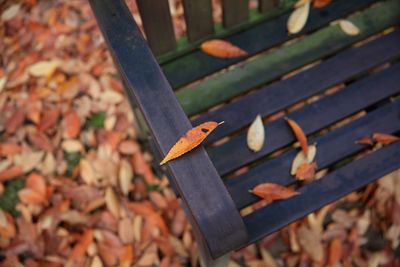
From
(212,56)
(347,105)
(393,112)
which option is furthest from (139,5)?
(393,112)

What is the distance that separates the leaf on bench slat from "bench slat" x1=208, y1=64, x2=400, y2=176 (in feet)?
0.64

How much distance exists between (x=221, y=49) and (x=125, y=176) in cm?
75

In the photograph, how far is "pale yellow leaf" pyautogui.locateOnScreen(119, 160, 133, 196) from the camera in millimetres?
1910

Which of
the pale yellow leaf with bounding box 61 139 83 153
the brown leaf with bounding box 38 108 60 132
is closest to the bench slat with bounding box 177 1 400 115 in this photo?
the pale yellow leaf with bounding box 61 139 83 153

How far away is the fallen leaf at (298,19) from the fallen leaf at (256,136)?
0.41 m

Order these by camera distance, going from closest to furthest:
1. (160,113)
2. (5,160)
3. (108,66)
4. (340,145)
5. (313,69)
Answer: (160,113) < (340,145) < (313,69) < (5,160) < (108,66)

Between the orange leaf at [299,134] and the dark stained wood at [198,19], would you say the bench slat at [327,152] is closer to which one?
the orange leaf at [299,134]

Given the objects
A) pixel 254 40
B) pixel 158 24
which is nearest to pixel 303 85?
pixel 254 40

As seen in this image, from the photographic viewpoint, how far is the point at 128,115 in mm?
2098

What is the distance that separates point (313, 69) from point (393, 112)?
307 mm

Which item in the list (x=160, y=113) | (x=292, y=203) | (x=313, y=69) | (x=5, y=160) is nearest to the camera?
(x=160, y=113)

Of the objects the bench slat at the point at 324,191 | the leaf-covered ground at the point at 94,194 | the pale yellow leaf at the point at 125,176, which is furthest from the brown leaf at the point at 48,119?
the bench slat at the point at 324,191

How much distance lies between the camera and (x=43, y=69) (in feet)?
7.22

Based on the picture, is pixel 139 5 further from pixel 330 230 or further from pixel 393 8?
pixel 330 230
